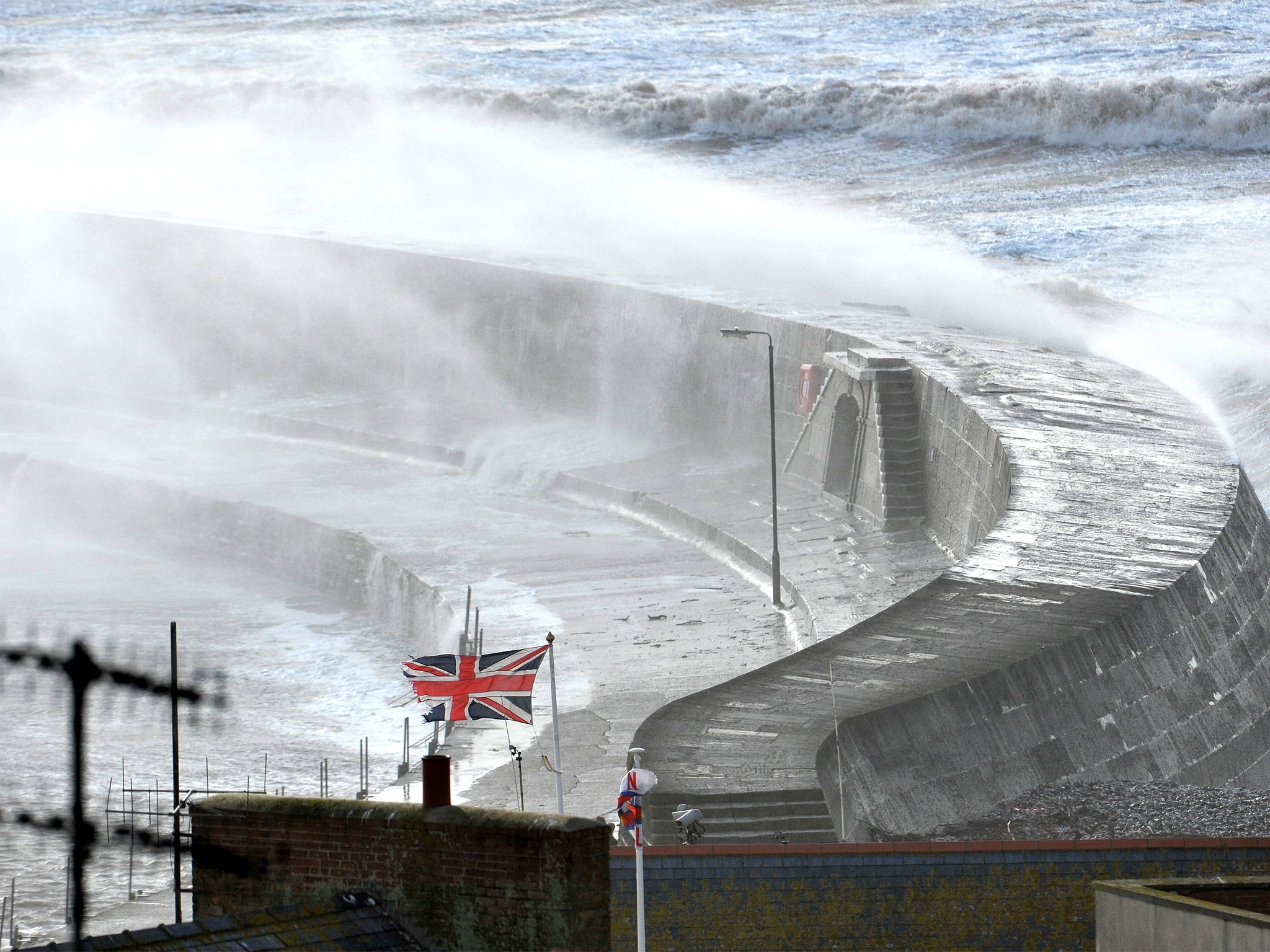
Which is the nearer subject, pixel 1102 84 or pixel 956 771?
pixel 956 771

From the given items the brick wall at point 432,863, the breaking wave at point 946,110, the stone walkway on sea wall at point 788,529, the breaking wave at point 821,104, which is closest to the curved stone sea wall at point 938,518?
the stone walkway on sea wall at point 788,529

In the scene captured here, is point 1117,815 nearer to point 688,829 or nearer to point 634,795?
point 688,829

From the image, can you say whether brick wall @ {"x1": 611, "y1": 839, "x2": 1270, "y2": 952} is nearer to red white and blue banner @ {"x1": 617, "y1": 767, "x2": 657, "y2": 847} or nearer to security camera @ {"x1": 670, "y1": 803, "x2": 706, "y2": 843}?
red white and blue banner @ {"x1": 617, "y1": 767, "x2": 657, "y2": 847}

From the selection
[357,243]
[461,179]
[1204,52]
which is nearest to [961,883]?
[357,243]

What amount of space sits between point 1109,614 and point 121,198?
65270mm

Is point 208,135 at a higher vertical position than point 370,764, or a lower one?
higher

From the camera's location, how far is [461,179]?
80.3 m

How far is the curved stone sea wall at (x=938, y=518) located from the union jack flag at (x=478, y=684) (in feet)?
11.6

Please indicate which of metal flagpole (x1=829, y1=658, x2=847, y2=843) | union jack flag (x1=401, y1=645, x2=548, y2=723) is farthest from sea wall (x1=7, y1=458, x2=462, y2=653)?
union jack flag (x1=401, y1=645, x2=548, y2=723)

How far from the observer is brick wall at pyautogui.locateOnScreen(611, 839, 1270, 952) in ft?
53.8

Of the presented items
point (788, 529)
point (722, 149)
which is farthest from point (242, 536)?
point (722, 149)

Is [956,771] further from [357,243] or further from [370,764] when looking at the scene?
[357,243]

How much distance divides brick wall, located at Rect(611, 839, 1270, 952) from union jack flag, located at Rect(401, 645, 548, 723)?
1.97m

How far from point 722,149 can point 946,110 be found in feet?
33.5
